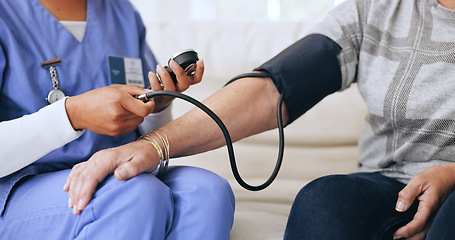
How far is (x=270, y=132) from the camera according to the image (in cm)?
148

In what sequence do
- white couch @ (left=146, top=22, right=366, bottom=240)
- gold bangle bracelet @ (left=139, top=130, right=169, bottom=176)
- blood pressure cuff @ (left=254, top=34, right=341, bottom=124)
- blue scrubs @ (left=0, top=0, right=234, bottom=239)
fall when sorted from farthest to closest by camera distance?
white couch @ (left=146, top=22, right=366, bottom=240)
blood pressure cuff @ (left=254, top=34, right=341, bottom=124)
gold bangle bracelet @ (left=139, top=130, right=169, bottom=176)
blue scrubs @ (left=0, top=0, right=234, bottom=239)

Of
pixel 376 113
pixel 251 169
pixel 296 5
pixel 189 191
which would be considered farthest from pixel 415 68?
pixel 296 5

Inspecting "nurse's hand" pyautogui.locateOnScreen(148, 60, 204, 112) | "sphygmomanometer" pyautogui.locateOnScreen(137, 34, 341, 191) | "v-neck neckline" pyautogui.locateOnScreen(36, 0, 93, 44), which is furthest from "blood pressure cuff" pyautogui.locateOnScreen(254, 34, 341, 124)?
"v-neck neckline" pyautogui.locateOnScreen(36, 0, 93, 44)

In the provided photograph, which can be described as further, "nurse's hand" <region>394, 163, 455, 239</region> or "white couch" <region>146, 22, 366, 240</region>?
"white couch" <region>146, 22, 366, 240</region>

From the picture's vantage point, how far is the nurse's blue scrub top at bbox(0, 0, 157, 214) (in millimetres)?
896

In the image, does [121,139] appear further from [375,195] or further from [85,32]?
[375,195]

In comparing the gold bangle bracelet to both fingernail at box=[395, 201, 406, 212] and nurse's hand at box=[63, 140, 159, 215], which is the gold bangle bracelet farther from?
fingernail at box=[395, 201, 406, 212]

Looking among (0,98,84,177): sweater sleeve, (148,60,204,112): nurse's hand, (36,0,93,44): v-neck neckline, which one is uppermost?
(36,0,93,44): v-neck neckline

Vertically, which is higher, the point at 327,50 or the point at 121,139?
the point at 327,50

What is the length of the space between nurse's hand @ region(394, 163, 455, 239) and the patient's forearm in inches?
12.6

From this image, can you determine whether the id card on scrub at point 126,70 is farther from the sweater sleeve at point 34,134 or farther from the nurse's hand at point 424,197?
the nurse's hand at point 424,197

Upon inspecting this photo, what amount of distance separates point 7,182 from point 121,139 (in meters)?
0.24

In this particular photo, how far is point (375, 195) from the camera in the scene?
854 millimetres

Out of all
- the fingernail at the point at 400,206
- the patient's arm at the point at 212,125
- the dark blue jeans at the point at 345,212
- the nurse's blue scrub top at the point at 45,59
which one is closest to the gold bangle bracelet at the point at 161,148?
the patient's arm at the point at 212,125
